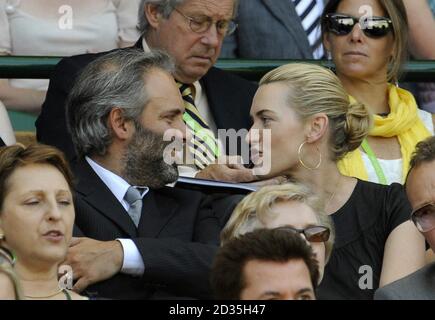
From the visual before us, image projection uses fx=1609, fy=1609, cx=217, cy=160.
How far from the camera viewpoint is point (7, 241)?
5.89m

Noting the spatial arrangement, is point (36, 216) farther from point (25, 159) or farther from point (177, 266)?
point (177, 266)

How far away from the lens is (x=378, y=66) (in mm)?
7812

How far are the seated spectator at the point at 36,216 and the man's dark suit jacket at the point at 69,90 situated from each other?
900 mm

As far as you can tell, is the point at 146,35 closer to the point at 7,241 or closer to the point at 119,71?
the point at 119,71

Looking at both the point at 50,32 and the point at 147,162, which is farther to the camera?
the point at 50,32

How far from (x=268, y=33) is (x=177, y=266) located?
2.38 m

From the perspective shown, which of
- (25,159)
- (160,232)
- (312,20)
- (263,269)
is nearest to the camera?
(263,269)

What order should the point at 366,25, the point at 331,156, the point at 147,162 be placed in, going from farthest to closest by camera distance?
the point at 366,25 < the point at 331,156 < the point at 147,162

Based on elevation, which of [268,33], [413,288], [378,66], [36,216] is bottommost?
[413,288]

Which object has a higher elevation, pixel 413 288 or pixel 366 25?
pixel 366 25

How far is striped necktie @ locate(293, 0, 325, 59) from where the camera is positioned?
855cm

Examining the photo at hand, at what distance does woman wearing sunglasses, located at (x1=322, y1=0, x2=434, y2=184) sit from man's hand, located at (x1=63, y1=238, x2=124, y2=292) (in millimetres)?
1741

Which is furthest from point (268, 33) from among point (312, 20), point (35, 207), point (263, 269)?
point (263, 269)

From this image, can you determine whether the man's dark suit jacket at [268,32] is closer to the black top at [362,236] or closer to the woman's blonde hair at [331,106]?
the woman's blonde hair at [331,106]
